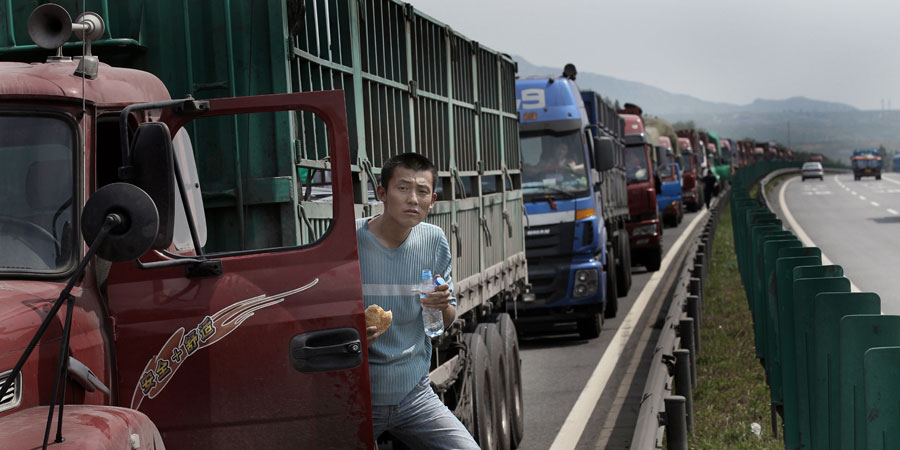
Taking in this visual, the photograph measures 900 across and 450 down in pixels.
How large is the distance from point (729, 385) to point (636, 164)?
15.8 m

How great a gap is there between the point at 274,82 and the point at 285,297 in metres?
1.17

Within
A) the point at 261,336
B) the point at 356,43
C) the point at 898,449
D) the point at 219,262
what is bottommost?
the point at 898,449

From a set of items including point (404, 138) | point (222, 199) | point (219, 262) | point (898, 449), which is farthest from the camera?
point (404, 138)

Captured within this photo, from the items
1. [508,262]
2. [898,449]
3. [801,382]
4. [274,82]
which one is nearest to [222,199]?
[274,82]

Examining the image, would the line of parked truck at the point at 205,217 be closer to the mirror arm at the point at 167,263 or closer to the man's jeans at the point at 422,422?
the mirror arm at the point at 167,263

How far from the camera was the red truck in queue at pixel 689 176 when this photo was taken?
52.2 m

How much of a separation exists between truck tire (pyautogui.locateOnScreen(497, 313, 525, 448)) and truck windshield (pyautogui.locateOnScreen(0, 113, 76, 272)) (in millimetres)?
5215

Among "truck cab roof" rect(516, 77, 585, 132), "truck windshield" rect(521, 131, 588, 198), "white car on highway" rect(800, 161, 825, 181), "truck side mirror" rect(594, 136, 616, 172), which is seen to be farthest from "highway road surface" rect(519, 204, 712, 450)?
"white car on highway" rect(800, 161, 825, 181)

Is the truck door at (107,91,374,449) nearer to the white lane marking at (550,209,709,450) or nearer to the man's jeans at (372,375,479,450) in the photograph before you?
the man's jeans at (372,375,479,450)

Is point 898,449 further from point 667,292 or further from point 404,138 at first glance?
point 667,292

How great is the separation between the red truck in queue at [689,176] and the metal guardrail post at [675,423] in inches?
1766

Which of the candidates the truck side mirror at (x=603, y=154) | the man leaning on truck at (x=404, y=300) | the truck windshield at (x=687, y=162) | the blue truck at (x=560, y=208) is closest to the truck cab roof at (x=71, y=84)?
the man leaning on truck at (x=404, y=300)

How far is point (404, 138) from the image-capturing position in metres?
7.32

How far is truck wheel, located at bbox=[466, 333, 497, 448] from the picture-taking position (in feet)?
25.2
